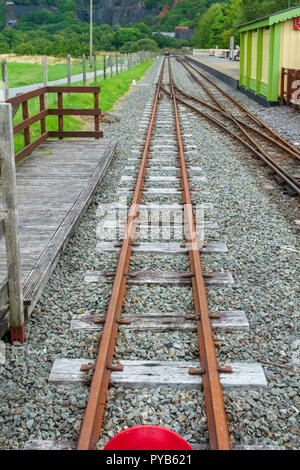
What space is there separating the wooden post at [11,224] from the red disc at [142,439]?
1.61m

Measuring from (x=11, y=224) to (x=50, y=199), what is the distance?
3.46 m

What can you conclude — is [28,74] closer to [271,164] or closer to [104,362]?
[271,164]

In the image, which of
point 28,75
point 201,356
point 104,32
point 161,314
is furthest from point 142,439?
point 104,32

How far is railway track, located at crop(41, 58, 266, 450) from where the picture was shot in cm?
344

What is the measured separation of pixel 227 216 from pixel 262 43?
17654 millimetres

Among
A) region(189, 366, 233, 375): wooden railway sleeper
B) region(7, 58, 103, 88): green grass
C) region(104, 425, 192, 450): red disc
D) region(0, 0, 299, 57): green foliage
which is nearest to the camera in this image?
region(104, 425, 192, 450): red disc

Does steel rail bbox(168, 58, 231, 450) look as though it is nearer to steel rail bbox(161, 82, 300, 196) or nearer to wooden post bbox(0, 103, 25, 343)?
wooden post bbox(0, 103, 25, 343)

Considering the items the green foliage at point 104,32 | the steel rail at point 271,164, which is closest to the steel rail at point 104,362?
the steel rail at point 271,164

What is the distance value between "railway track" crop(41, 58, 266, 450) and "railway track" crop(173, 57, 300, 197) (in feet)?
4.70

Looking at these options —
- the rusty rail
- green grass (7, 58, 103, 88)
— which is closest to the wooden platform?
the rusty rail

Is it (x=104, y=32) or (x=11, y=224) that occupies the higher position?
(x=104, y=32)

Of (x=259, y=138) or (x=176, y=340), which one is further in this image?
(x=259, y=138)

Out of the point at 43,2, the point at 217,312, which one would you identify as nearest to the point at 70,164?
the point at 217,312

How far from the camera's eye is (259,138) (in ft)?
45.8
